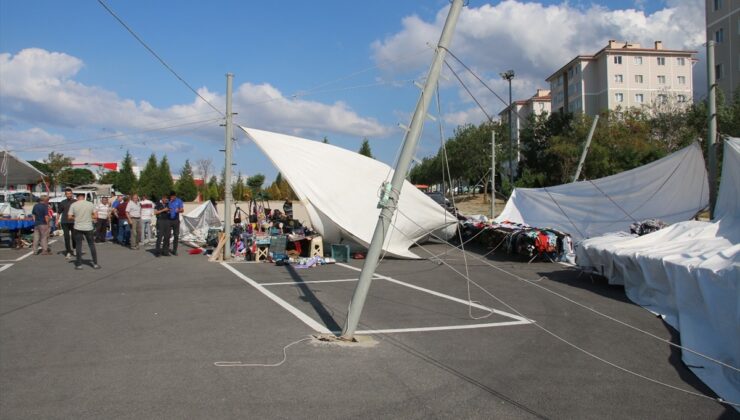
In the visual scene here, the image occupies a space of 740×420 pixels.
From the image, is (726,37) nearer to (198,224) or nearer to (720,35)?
(720,35)

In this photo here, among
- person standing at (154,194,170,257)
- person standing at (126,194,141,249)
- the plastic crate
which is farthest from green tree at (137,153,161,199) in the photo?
the plastic crate

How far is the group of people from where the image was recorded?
12.5m

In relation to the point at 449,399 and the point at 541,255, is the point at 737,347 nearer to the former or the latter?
the point at 449,399


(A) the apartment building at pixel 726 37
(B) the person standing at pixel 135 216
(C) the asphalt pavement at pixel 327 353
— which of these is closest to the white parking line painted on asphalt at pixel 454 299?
(C) the asphalt pavement at pixel 327 353

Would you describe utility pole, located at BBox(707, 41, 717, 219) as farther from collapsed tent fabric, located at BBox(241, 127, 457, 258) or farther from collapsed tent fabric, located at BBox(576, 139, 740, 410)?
collapsed tent fabric, located at BBox(241, 127, 457, 258)

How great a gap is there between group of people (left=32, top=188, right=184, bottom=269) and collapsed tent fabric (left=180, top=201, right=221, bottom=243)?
1.61 m

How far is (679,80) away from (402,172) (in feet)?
240

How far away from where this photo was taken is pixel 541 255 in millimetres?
13680

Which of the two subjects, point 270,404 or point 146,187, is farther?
point 146,187

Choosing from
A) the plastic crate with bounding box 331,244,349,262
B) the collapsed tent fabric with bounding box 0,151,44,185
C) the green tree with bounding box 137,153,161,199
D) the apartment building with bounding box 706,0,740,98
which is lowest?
the plastic crate with bounding box 331,244,349,262

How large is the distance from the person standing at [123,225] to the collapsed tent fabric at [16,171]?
759 centimetres

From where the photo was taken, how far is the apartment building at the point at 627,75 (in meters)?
64.0

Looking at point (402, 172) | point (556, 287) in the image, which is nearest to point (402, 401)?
point (402, 172)

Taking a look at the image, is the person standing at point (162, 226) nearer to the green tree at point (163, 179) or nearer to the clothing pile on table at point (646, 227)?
the clothing pile on table at point (646, 227)
